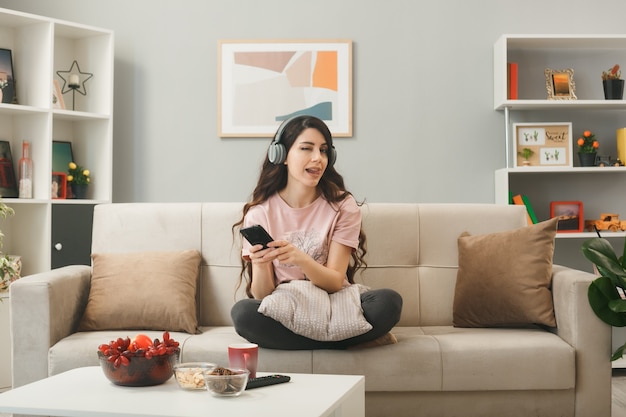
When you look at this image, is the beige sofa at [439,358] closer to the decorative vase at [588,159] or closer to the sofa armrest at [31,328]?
the sofa armrest at [31,328]

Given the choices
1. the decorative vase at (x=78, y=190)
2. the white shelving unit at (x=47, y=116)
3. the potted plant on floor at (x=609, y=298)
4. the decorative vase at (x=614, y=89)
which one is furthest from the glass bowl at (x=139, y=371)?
the decorative vase at (x=614, y=89)

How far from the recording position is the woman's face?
2.77 metres

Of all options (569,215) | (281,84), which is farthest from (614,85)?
(281,84)

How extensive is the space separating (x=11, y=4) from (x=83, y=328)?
2.46m

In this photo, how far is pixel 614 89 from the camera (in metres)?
4.09

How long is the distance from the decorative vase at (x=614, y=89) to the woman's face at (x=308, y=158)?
2046 millimetres

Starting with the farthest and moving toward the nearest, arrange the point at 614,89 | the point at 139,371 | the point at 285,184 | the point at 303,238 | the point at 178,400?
1. the point at 614,89
2. the point at 285,184
3. the point at 303,238
4. the point at 139,371
5. the point at 178,400

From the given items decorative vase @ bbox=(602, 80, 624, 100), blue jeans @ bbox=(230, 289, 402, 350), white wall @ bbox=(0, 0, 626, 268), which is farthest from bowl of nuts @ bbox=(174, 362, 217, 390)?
decorative vase @ bbox=(602, 80, 624, 100)

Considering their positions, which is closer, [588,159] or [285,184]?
[285,184]

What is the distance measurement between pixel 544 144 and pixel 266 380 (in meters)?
2.68

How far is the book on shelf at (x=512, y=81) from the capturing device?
13.5 ft

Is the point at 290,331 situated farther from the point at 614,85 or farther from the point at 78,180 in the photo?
the point at 614,85

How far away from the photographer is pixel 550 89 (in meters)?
4.16

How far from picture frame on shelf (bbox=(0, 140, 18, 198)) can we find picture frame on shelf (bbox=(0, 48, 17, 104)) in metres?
0.23
